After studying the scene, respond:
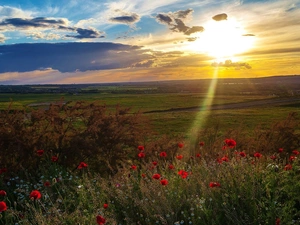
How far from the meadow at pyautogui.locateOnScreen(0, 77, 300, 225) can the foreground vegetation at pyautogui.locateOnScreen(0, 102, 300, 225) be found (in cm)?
2

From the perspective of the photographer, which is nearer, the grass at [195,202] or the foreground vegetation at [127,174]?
the grass at [195,202]

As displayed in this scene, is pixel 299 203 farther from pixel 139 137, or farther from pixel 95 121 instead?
pixel 95 121

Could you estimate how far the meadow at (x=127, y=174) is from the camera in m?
4.42

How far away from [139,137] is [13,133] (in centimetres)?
309

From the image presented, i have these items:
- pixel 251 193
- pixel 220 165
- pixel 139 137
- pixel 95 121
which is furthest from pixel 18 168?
pixel 251 193

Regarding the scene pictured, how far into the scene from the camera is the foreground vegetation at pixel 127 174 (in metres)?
4.42

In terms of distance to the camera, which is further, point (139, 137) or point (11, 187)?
point (139, 137)

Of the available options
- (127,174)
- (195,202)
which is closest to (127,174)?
(127,174)

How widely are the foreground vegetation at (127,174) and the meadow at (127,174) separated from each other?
0.07 ft

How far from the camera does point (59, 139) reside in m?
7.86

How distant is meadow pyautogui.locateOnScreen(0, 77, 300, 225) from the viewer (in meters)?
4.42

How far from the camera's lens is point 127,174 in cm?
599

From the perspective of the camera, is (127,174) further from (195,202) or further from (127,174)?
(195,202)

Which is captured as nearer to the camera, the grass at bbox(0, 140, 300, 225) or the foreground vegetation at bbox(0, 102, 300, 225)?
the grass at bbox(0, 140, 300, 225)
